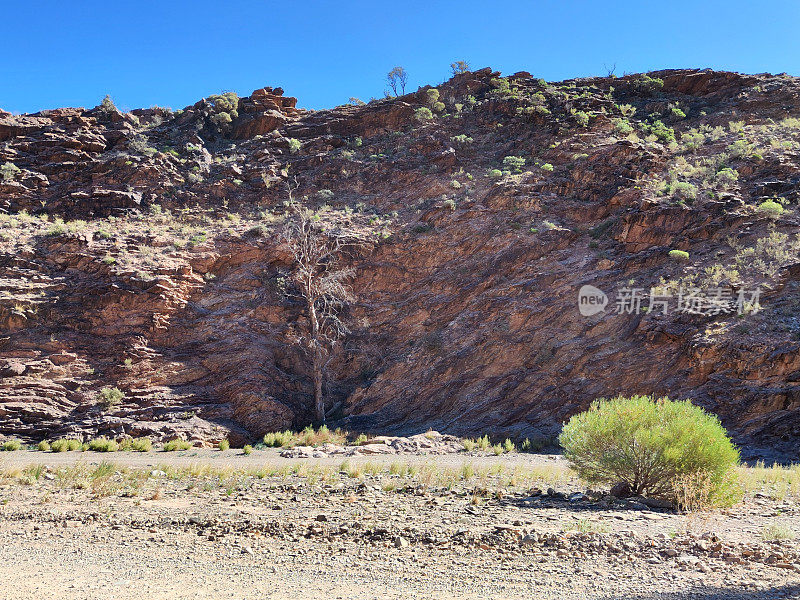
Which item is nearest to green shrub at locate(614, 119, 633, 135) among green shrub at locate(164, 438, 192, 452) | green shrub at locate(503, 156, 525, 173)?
green shrub at locate(503, 156, 525, 173)

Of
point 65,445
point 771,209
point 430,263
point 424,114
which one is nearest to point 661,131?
point 771,209

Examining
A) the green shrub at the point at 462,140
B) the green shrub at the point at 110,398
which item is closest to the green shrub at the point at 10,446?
the green shrub at the point at 110,398

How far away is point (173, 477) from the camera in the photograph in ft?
36.9

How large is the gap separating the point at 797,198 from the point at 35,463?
86.5 ft

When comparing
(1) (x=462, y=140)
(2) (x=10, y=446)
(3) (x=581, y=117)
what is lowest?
(2) (x=10, y=446)

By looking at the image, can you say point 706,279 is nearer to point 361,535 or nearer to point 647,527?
point 647,527

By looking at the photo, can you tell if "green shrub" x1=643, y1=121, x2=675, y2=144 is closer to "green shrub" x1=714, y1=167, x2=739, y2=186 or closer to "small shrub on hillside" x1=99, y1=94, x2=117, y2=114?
"green shrub" x1=714, y1=167, x2=739, y2=186

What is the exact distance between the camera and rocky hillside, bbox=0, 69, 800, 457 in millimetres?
17453

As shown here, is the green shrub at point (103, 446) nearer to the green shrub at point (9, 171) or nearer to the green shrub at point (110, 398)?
the green shrub at point (110, 398)

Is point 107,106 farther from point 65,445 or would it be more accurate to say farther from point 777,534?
point 777,534

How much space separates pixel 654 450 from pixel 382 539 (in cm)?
455

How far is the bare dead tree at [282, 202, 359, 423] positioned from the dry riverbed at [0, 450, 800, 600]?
35.8 ft

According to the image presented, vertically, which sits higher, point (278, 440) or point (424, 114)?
point (424, 114)

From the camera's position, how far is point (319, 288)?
24125 mm
